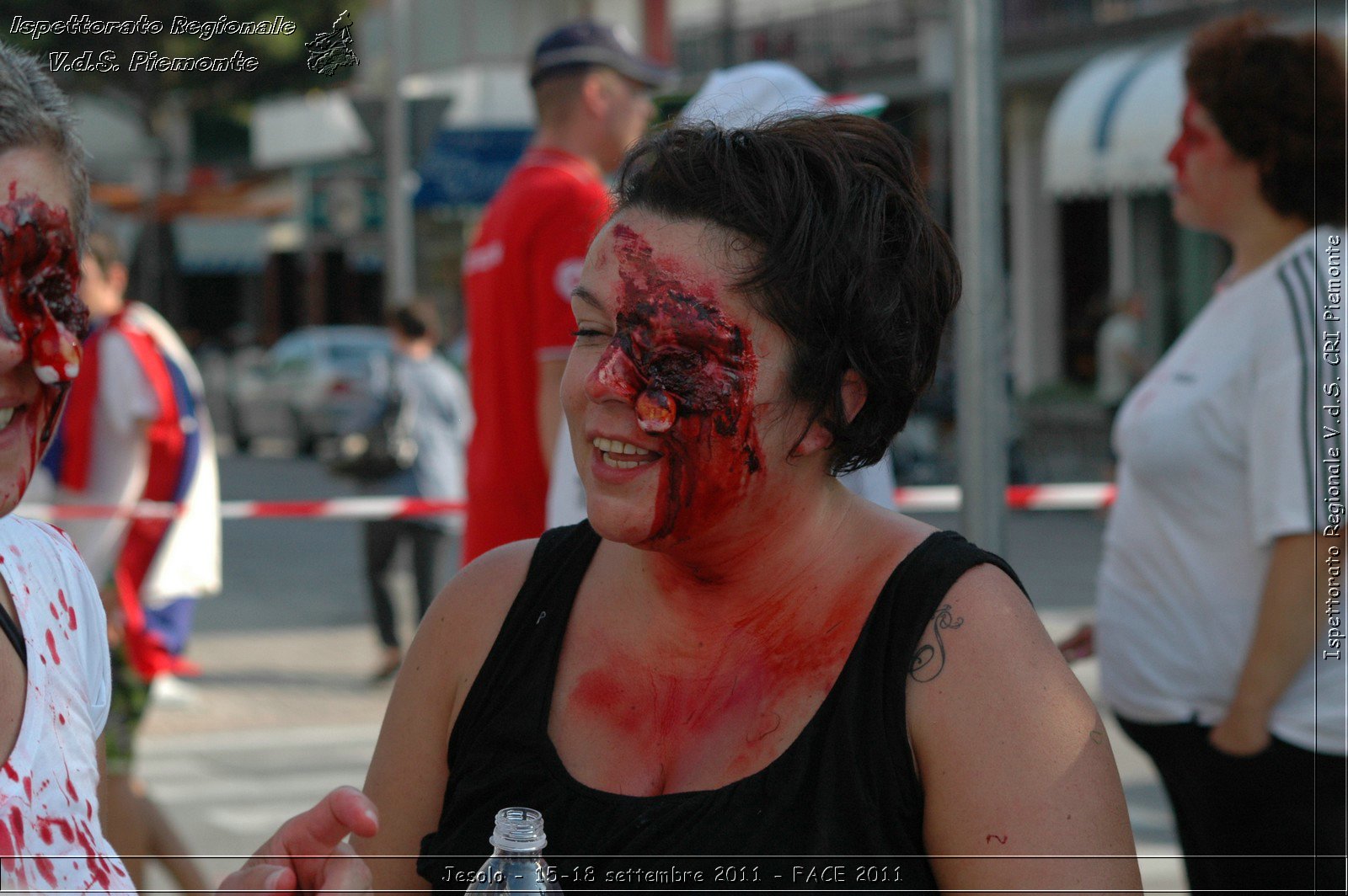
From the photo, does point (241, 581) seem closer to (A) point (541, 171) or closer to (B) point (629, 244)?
(A) point (541, 171)

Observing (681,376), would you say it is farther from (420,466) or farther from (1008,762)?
(420,466)

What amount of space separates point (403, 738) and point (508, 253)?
6.67 feet

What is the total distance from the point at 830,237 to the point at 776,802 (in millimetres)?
668

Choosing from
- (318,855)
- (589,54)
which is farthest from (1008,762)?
(589,54)

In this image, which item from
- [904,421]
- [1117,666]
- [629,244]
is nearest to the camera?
[629,244]

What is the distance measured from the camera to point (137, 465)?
5.41m

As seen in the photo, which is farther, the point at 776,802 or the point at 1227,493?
the point at 1227,493

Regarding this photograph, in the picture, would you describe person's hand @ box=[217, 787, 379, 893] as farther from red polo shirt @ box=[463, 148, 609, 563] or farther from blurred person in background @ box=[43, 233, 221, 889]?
blurred person in background @ box=[43, 233, 221, 889]

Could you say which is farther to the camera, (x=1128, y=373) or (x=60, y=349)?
(x=1128, y=373)

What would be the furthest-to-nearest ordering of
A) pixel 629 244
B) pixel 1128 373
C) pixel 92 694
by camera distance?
pixel 1128 373 < pixel 629 244 < pixel 92 694

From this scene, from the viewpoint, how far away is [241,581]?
11.8 meters

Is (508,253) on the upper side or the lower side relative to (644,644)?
upper

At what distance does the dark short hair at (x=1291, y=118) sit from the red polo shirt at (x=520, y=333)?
59.9 inches

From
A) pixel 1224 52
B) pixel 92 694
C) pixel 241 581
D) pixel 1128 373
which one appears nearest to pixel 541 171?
pixel 1224 52
